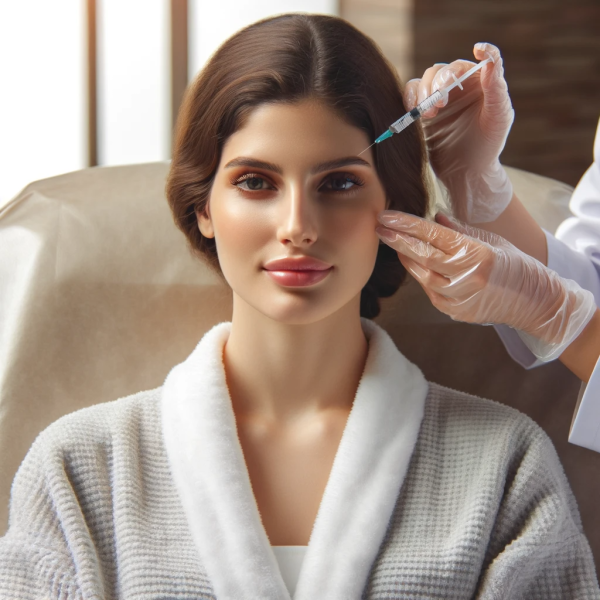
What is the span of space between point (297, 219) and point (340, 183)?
0.34 ft

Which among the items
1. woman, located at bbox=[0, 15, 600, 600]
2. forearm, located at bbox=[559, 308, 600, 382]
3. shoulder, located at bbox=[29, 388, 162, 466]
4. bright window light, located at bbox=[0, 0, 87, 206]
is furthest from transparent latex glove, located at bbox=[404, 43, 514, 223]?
bright window light, located at bbox=[0, 0, 87, 206]

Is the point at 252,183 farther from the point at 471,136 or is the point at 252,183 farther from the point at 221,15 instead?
the point at 221,15

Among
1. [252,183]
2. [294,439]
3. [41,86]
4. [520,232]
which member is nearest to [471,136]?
[520,232]

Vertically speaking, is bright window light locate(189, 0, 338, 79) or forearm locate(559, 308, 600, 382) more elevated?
bright window light locate(189, 0, 338, 79)

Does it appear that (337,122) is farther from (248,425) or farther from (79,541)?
(79,541)

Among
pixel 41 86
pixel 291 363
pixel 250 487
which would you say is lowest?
pixel 250 487

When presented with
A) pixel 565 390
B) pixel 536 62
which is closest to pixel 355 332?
pixel 565 390

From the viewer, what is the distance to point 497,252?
1.09 meters

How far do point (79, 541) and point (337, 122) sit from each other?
62cm

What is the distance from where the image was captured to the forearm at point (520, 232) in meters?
1.32

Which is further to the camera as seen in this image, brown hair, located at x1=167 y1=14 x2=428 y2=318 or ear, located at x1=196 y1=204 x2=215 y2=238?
ear, located at x1=196 y1=204 x2=215 y2=238

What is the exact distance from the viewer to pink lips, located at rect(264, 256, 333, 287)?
3.27ft

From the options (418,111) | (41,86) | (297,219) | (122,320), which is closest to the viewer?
(297,219)

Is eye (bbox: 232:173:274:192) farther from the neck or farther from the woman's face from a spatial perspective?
the neck
